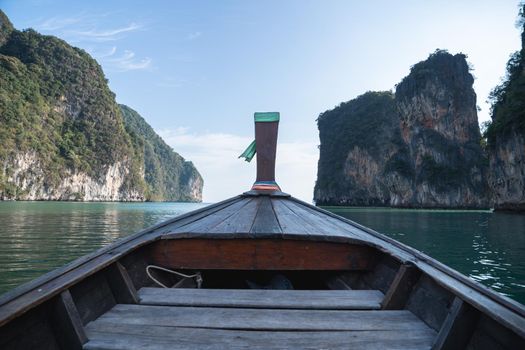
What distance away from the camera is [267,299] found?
1799mm

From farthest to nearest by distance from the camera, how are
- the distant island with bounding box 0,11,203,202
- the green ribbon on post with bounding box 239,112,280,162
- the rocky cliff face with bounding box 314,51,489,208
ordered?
the distant island with bounding box 0,11,203,202 → the rocky cliff face with bounding box 314,51,489,208 → the green ribbon on post with bounding box 239,112,280,162

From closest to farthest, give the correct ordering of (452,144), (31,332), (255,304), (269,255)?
(31,332), (255,304), (269,255), (452,144)

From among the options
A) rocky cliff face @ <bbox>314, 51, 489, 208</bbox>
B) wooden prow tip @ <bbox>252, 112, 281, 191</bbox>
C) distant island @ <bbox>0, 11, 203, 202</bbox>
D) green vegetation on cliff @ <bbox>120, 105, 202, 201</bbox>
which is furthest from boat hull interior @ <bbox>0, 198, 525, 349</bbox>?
green vegetation on cliff @ <bbox>120, 105, 202, 201</bbox>

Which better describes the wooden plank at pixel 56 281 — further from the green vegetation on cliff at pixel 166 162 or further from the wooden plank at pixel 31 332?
the green vegetation on cliff at pixel 166 162

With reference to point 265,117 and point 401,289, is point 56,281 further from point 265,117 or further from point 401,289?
point 265,117

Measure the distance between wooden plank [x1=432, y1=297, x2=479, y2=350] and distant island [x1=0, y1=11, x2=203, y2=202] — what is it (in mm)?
74045

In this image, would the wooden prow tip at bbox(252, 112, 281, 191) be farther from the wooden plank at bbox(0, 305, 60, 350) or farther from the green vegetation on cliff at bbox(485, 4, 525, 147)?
the green vegetation on cliff at bbox(485, 4, 525, 147)

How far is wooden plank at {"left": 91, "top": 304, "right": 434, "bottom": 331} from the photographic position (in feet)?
4.86

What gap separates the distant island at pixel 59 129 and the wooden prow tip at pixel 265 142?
70.6 metres

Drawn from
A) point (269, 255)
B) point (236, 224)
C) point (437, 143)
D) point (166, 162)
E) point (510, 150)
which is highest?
point (166, 162)

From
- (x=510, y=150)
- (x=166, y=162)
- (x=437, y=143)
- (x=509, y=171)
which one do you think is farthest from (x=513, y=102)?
(x=166, y=162)

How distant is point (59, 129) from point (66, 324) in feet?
306

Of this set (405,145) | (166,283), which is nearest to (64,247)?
(166,283)

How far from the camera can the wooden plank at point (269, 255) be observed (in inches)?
87.9
